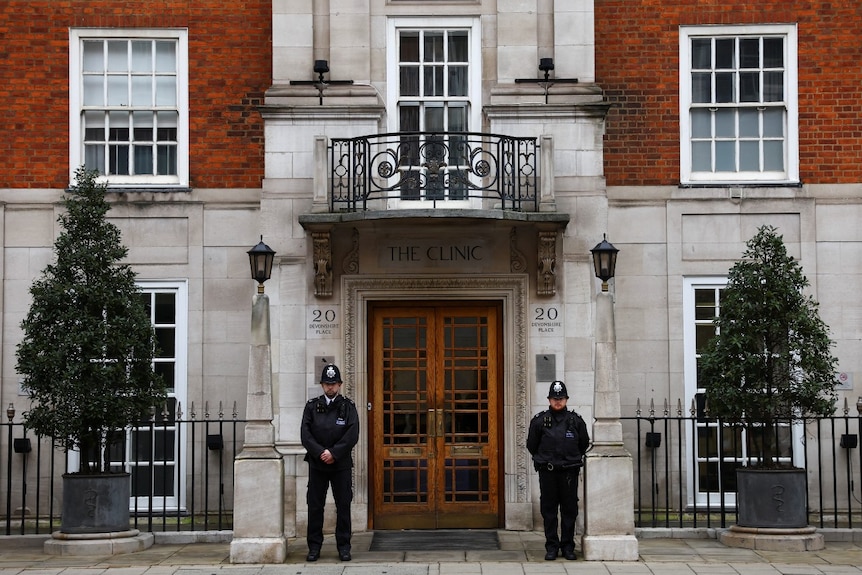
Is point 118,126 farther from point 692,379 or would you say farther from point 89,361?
point 692,379

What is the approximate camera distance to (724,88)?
620 inches

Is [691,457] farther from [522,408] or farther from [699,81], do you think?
[699,81]

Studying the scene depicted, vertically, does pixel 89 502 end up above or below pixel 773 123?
below

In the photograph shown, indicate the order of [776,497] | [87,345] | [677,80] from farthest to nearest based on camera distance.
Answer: [677,80]
[87,345]
[776,497]

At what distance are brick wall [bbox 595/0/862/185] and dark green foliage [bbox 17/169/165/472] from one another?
6.02 m

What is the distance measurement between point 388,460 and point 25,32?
6845 mm

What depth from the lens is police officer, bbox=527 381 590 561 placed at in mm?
12547

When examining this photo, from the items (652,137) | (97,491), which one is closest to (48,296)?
(97,491)

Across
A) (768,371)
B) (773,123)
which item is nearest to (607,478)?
(768,371)

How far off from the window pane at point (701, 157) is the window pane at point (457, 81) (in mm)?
2942

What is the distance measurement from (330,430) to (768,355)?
4.57 metres

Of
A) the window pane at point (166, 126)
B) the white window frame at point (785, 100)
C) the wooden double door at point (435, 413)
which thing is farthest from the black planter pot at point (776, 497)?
the window pane at point (166, 126)

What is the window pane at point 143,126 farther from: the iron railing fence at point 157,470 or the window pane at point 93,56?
the iron railing fence at point 157,470

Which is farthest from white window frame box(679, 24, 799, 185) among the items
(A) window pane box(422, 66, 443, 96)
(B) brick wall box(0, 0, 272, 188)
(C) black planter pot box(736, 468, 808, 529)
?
(B) brick wall box(0, 0, 272, 188)
